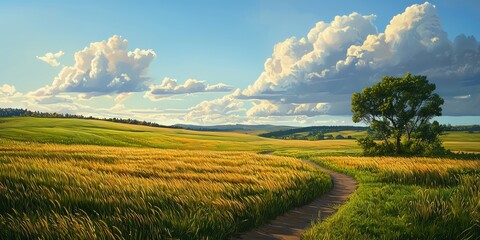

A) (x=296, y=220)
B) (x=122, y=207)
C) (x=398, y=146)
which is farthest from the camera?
(x=398, y=146)

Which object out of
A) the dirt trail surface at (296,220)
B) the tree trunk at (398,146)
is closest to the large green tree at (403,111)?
the tree trunk at (398,146)

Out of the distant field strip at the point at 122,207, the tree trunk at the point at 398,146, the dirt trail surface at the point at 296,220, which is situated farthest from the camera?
the tree trunk at the point at 398,146

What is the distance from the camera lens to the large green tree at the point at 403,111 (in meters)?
49.5

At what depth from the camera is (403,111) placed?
4994 cm

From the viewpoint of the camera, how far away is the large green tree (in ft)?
163

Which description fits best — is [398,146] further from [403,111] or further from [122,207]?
[122,207]

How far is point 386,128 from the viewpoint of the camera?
5028 centimetres

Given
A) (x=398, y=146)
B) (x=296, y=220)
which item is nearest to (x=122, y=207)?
(x=296, y=220)

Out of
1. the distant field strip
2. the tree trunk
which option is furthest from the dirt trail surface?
the tree trunk

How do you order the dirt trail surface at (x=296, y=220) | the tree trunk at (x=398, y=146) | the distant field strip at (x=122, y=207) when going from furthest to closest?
the tree trunk at (x=398, y=146) < the dirt trail surface at (x=296, y=220) < the distant field strip at (x=122, y=207)

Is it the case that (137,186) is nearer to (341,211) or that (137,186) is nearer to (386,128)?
(341,211)

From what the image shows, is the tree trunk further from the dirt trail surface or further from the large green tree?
the dirt trail surface

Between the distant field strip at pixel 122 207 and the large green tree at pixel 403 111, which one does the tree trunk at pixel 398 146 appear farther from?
the distant field strip at pixel 122 207

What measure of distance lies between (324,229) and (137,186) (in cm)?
549
